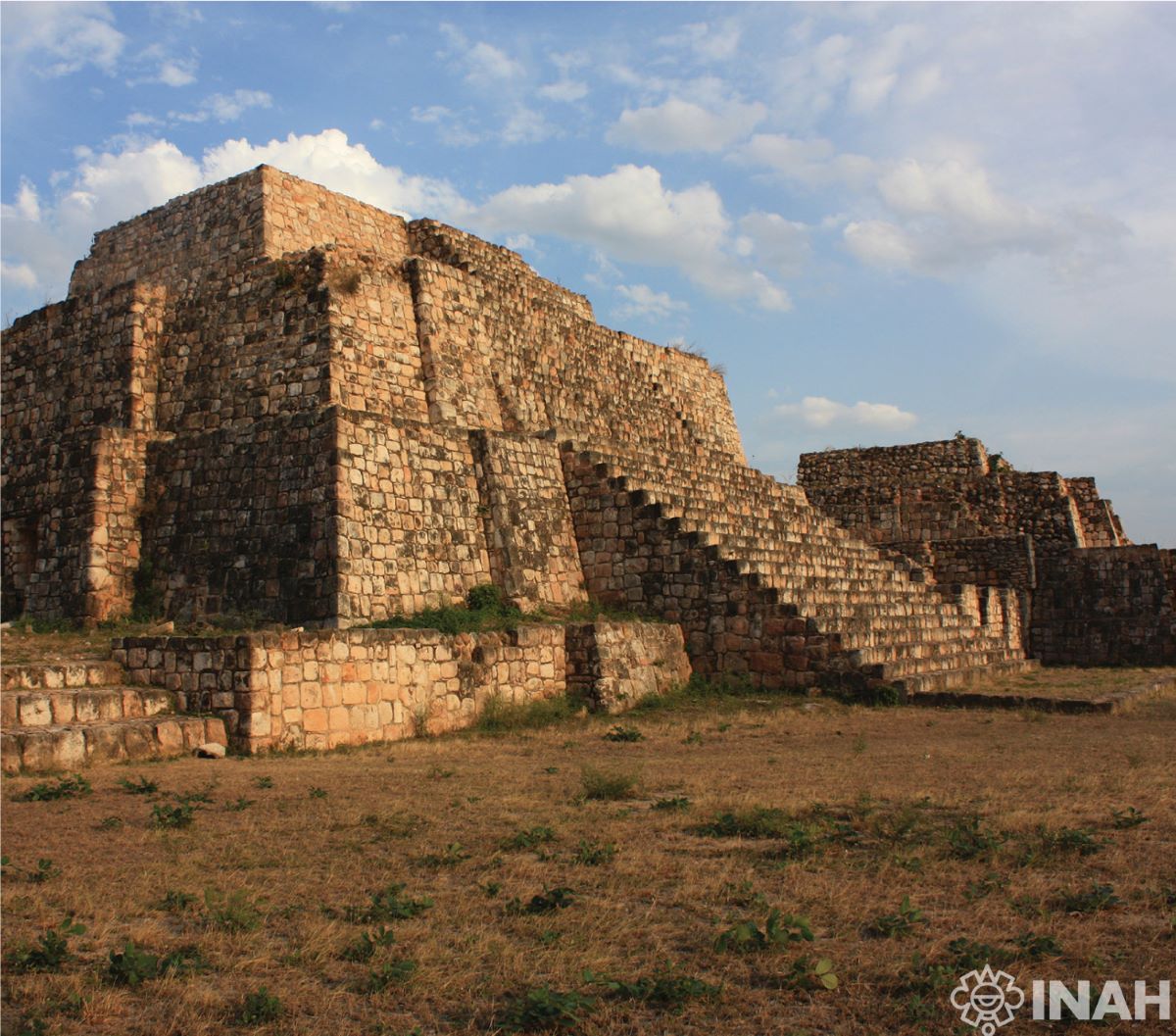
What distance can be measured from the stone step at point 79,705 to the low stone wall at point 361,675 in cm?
34

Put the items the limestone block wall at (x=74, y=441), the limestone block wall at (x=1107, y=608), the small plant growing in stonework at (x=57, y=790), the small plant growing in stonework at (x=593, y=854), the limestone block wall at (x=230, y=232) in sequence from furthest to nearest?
the limestone block wall at (x=1107, y=608) → the limestone block wall at (x=230, y=232) → the limestone block wall at (x=74, y=441) → the small plant growing in stonework at (x=57, y=790) → the small plant growing in stonework at (x=593, y=854)

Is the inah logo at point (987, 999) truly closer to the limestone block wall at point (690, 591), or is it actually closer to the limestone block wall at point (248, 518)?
→ the limestone block wall at point (248, 518)

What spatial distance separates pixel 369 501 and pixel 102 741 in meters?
5.52

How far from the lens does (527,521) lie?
55.8 feet

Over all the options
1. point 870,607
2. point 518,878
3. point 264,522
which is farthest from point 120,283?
point 518,878

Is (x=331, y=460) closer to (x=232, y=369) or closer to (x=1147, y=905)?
(x=232, y=369)

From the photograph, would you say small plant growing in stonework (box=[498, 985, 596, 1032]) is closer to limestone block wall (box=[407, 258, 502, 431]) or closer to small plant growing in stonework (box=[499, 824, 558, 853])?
small plant growing in stonework (box=[499, 824, 558, 853])

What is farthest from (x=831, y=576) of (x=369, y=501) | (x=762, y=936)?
(x=762, y=936)

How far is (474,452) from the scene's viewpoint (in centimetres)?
1698

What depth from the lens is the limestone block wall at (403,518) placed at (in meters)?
14.4

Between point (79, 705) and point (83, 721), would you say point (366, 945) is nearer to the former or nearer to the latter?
point (83, 721)

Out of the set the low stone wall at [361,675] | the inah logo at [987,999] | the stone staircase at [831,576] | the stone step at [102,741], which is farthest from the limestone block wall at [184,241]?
the inah logo at [987,999]

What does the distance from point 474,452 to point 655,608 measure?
12.2 ft

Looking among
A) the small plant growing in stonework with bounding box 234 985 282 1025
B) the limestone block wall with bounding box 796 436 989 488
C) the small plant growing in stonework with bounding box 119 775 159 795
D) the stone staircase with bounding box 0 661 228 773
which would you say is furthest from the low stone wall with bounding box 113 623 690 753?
the limestone block wall with bounding box 796 436 989 488
